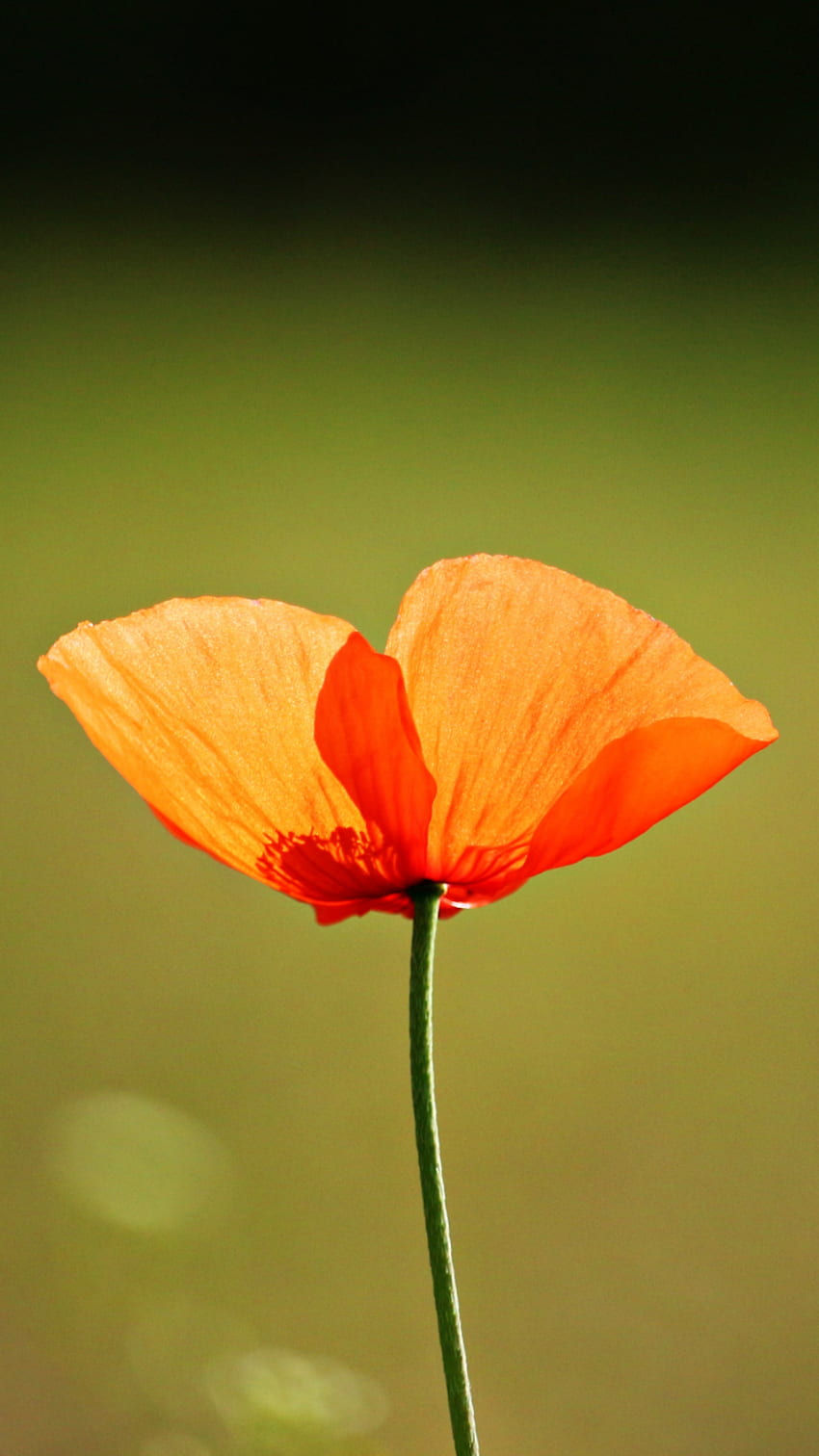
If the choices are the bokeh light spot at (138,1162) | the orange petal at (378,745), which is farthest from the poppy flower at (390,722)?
the bokeh light spot at (138,1162)

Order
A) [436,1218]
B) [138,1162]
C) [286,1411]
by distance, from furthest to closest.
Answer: [138,1162] < [286,1411] < [436,1218]

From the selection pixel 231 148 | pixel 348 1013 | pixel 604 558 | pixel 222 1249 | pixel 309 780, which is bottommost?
pixel 222 1249

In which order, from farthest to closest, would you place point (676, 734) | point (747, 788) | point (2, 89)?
point (2, 89), point (747, 788), point (676, 734)

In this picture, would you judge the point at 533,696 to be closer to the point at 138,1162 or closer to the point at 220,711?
the point at 220,711

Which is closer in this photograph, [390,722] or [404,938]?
[390,722]

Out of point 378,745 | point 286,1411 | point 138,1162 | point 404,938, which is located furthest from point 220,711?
point 404,938

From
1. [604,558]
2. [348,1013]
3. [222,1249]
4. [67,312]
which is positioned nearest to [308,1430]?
[222,1249]

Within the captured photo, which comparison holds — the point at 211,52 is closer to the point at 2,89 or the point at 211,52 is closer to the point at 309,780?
the point at 2,89
